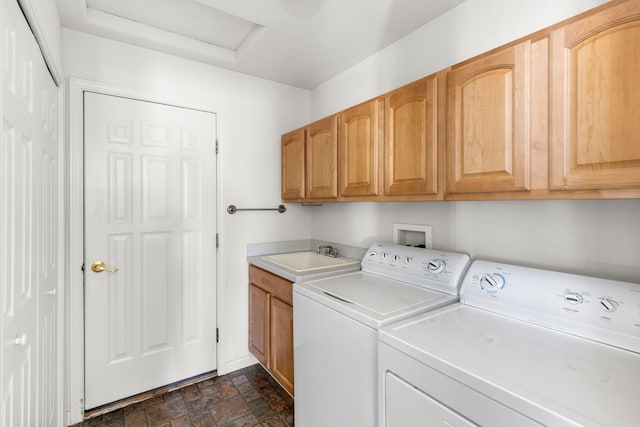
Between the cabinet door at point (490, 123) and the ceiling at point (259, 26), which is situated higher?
the ceiling at point (259, 26)

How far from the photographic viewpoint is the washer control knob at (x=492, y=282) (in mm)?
1306

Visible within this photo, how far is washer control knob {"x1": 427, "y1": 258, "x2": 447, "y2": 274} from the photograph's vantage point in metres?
1.55

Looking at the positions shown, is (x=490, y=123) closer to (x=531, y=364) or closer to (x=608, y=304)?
(x=608, y=304)

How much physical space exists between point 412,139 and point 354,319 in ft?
3.03

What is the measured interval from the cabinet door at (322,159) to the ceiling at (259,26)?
513 mm

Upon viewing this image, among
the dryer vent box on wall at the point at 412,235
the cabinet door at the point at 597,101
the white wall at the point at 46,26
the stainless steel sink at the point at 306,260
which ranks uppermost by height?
the white wall at the point at 46,26

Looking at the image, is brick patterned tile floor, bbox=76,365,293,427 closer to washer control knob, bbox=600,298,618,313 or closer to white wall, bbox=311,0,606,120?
washer control knob, bbox=600,298,618,313

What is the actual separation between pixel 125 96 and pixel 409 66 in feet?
6.18

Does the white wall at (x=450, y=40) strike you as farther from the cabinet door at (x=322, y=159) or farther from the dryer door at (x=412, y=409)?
the dryer door at (x=412, y=409)

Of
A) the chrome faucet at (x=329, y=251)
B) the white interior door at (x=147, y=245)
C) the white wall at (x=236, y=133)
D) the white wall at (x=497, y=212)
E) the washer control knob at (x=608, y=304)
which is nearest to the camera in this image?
the washer control knob at (x=608, y=304)

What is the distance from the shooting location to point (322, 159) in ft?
6.98

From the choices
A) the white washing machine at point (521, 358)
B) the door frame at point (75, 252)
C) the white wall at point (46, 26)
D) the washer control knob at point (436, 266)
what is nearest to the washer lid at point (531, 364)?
the white washing machine at point (521, 358)

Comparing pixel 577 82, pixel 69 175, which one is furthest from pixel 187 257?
pixel 577 82

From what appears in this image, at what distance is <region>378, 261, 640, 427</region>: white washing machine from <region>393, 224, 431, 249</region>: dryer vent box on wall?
50 centimetres
